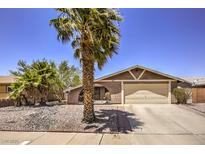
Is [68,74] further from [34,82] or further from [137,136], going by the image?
[137,136]

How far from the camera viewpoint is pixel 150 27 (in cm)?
1196

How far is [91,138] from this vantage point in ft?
26.6

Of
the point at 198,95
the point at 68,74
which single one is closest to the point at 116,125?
the point at 198,95

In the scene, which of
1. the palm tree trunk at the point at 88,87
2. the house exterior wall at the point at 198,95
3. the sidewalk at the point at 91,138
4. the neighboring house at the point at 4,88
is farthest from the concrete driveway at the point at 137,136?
the neighboring house at the point at 4,88

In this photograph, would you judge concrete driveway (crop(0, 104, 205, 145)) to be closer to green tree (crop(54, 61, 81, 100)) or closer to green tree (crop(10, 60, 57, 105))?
green tree (crop(10, 60, 57, 105))

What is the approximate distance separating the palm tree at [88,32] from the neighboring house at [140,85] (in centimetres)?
761

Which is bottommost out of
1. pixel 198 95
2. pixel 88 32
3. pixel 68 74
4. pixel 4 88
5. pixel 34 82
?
pixel 198 95

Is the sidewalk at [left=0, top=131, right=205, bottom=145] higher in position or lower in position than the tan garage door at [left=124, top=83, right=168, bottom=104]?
lower

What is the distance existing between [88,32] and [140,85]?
9103 millimetres

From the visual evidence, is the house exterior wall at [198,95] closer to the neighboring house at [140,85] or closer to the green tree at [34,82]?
the neighboring house at [140,85]

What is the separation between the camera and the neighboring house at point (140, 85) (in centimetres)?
1770

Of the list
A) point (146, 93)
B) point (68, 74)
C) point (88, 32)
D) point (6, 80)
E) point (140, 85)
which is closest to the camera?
point (88, 32)

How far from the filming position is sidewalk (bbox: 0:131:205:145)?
767 centimetres

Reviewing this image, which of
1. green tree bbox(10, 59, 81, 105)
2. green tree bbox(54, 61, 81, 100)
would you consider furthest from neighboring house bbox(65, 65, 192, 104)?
green tree bbox(54, 61, 81, 100)
